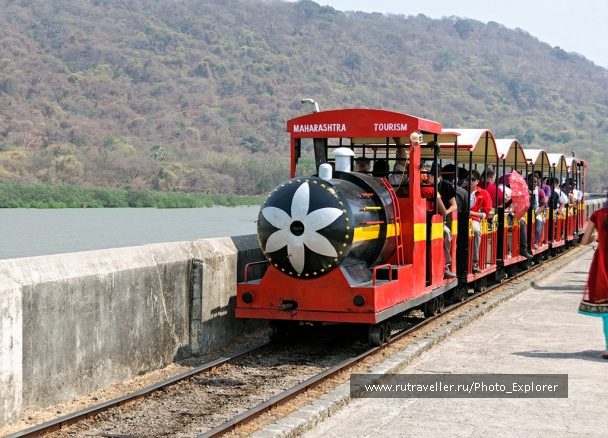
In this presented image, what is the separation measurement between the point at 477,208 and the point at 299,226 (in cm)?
708

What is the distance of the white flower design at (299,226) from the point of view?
35.4 feet

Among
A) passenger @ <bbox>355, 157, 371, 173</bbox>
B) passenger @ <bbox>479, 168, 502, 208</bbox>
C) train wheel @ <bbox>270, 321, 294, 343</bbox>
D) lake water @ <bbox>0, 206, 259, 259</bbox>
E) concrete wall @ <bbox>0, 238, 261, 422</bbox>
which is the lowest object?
lake water @ <bbox>0, 206, 259, 259</bbox>

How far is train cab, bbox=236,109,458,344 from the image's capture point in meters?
10.9

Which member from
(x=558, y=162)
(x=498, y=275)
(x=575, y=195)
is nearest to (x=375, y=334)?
(x=498, y=275)

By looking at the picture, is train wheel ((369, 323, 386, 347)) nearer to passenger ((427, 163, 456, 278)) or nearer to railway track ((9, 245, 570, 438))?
railway track ((9, 245, 570, 438))

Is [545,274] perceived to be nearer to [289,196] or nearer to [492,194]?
[492,194]

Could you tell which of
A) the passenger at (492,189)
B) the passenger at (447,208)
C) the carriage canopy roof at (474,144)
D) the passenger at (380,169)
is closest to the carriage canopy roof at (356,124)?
the passenger at (380,169)

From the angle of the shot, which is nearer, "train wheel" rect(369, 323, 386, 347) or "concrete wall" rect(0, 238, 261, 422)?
"concrete wall" rect(0, 238, 261, 422)

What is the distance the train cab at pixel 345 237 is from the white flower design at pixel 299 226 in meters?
0.01

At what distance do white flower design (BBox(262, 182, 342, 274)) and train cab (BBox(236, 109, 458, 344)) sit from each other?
0.04ft

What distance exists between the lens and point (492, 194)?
758 inches

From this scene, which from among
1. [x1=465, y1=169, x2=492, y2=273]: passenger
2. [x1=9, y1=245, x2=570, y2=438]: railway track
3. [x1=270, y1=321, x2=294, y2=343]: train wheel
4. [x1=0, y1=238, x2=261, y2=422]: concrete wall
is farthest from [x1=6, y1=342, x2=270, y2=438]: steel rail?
[x1=465, y1=169, x2=492, y2=273]: passenger

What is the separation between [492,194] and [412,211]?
24.1 ft

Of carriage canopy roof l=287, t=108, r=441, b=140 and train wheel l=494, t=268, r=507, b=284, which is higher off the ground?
carriage canopy roof l=287, t=108, r=441, b=140
